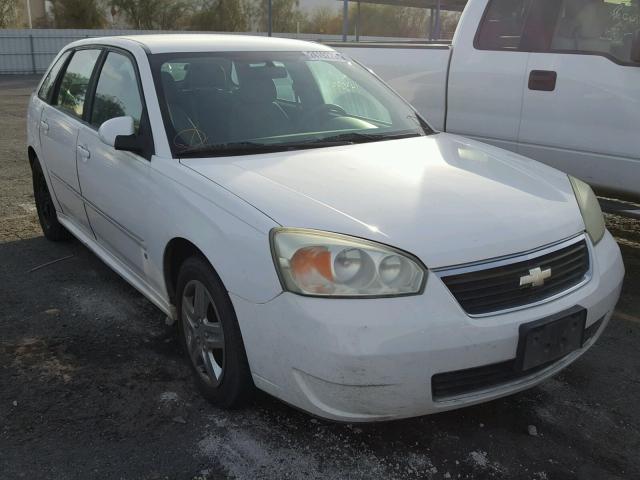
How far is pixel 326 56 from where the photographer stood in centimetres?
410

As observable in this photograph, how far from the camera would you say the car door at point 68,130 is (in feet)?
13.6

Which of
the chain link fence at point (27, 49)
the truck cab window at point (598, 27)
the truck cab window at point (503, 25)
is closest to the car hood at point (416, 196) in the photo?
the truck cab window at point (598, 27)

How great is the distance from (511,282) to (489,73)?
2.74 metres

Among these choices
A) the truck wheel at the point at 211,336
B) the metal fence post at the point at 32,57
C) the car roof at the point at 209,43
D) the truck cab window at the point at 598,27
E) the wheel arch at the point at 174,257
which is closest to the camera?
the truck wheel at the point at 211,336

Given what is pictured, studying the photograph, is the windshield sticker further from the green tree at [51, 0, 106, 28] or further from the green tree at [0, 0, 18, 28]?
the green tree at [51, 0, 106, 28]

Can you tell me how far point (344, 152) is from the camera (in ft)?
10.7

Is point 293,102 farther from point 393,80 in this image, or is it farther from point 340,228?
point 393,80

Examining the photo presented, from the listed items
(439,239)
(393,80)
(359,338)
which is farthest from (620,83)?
(359,338)

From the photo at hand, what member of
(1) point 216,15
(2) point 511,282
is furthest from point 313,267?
(1) point 216,15

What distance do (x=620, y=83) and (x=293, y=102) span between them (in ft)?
7.02

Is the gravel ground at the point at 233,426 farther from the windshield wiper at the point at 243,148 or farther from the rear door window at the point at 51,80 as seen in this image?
the rear door window at the point at 51,80

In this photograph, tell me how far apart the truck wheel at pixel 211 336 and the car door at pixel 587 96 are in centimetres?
281

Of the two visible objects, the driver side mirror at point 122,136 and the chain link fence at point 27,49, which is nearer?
the driver side mirror at point 122,136

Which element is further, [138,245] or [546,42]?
[546,42]
